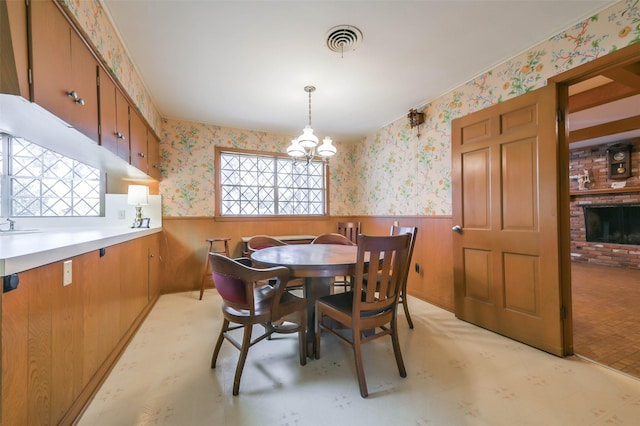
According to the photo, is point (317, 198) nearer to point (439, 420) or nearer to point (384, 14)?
point (384, 14)

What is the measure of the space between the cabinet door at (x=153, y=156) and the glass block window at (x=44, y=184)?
0.50 metres

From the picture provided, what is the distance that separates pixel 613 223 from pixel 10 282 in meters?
8.28

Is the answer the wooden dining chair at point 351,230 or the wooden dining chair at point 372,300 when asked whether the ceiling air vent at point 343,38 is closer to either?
the wooden dining chair at point 372,300

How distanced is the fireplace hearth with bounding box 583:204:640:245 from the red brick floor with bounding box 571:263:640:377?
1125 mm

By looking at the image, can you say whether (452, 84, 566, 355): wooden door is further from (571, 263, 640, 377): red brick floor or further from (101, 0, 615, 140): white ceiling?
(101, 0, 615, 140): white ceiling

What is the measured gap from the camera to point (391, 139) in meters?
3.81

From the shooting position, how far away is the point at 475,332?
2354 millimetres

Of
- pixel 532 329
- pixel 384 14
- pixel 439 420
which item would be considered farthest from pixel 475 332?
pixel 384 14

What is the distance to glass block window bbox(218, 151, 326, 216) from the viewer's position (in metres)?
4.00

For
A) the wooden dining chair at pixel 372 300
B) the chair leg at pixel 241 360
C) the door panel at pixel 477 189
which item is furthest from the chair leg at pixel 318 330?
the door panel at pixel 477 189

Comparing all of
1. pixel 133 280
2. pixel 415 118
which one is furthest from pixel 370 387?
pixel 415 118

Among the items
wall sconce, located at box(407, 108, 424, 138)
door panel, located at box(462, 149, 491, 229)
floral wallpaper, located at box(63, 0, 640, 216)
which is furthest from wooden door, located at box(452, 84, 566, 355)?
wall sconce, located at box(407, 108, 424, 138)

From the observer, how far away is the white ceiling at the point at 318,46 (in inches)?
68.0

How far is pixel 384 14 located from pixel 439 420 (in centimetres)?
247
